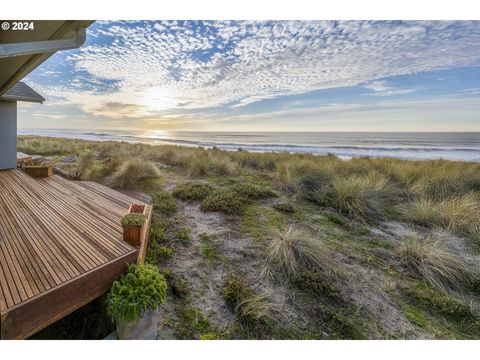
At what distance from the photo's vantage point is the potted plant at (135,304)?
1687 mm

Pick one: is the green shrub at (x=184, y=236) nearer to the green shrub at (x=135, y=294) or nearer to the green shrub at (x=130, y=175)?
the green shrub at (x=135, y=294)

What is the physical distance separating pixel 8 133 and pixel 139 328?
22.2 feet

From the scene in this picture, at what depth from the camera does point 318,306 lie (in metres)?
2.29

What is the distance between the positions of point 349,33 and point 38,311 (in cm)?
701

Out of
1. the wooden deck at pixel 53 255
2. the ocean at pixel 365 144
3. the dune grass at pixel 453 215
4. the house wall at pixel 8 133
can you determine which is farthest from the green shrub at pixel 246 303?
the ocean at pixel 365 144

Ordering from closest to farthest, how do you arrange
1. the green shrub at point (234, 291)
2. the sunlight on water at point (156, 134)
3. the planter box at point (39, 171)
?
the green shrub at point (234, 291) < the planter box at point (39, 171) < the sunlight on water at point (156, 134)

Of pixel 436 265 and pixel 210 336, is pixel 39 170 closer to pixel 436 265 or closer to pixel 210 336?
pixel 210 336

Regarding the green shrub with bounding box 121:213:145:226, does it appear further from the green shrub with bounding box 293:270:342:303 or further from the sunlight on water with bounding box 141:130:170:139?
the sunlight on water with bounding box 141:130:170:139

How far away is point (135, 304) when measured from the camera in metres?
1.69

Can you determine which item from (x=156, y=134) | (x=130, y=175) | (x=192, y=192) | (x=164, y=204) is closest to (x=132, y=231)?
(x=164, y=204)

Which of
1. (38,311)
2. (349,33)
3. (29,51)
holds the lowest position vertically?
(38,311)

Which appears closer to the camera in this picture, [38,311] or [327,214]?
[38,311]
